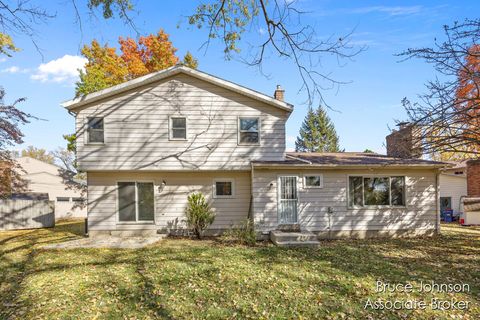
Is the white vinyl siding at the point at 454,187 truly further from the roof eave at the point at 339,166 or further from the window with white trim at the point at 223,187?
the window with white trim at the point at 223,187

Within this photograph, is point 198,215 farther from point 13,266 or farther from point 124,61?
point 124,61

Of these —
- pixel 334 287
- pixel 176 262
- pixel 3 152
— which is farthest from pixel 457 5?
pixel 3 152

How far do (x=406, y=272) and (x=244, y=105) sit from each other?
815cm

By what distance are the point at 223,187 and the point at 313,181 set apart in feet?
12.3

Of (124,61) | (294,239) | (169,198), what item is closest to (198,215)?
(169,198)

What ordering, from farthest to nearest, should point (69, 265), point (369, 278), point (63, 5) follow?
1. point (69, 265)
2. point (369, 278)
3. point (63, 5)

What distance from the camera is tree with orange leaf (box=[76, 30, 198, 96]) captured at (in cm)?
2186

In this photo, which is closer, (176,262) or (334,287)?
(334,287)

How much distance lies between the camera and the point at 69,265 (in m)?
7.68

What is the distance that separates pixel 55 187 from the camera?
1014 inches

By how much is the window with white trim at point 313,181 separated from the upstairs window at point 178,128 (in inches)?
206

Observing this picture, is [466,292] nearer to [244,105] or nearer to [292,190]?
[292,190]

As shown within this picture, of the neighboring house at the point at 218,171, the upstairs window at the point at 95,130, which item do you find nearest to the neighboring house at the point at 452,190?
the neighboring house at the point at 218,171

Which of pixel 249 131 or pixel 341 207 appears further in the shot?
pixel 249 131
